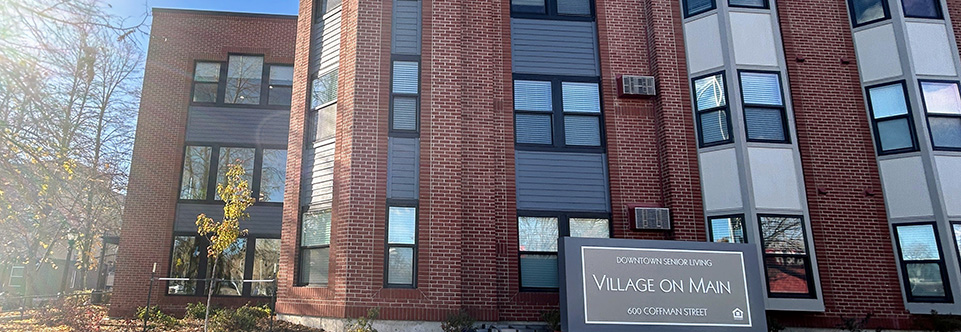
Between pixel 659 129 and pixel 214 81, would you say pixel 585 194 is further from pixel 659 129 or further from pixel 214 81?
pixel 214 81

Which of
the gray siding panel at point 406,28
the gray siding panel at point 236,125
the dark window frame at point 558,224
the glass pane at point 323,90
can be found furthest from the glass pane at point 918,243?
the gray siding panel at point 236,125

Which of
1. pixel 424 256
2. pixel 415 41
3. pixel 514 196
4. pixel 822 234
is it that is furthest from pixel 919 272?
pixel 415 41

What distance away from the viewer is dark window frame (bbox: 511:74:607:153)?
12.9 meters

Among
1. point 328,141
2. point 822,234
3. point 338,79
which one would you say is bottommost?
point 822,234

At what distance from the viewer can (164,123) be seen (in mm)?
18672

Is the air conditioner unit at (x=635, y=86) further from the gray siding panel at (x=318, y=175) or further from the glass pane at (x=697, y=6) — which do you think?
the gray siding panel at (x=318, y=175)

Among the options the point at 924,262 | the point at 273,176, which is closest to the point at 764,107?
the point at 924,262

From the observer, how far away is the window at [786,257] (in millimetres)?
11664

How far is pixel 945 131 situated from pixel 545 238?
8412 millimetres

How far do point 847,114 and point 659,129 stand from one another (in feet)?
13.3

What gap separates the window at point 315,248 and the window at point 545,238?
379 cm

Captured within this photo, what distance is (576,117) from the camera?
43.3 feet

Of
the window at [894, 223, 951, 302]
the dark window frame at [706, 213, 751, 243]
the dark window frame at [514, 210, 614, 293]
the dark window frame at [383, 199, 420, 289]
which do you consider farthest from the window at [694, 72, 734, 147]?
the dark window frame at [383, 199, 420, 289]

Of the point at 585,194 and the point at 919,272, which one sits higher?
the point at 585,194
